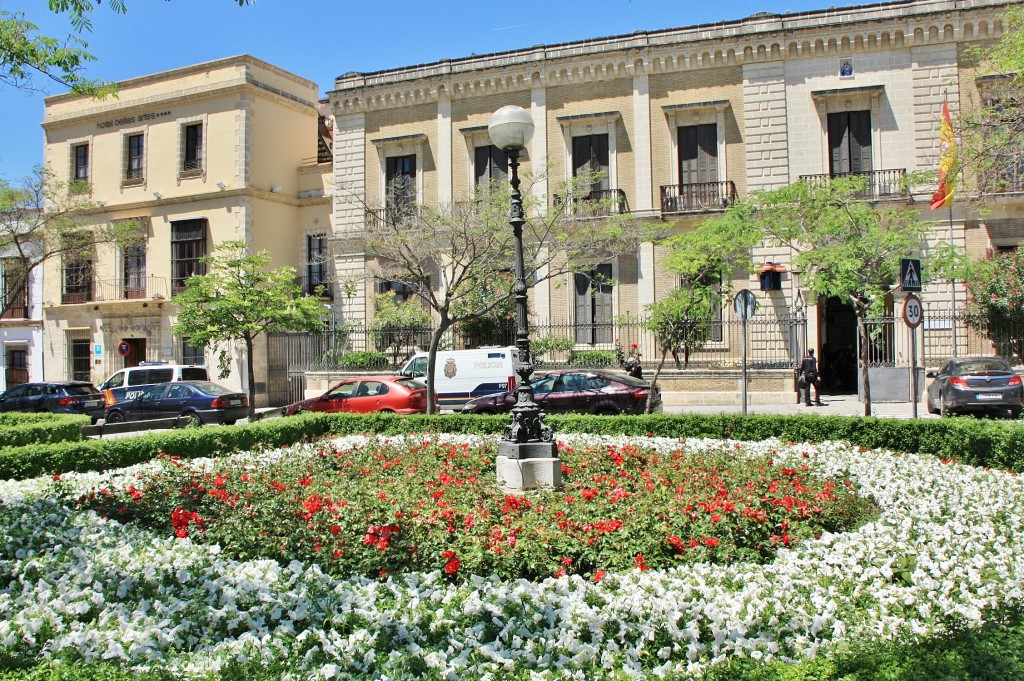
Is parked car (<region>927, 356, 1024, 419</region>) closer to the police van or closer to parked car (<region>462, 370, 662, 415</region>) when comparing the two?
parked car (<region>462, 370, 662, 415</region>)

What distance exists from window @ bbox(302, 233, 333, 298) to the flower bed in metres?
26.2

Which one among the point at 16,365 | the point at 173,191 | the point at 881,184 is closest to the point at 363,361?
the point at 173,191

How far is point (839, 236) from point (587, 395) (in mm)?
7073

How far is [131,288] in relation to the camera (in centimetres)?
3331

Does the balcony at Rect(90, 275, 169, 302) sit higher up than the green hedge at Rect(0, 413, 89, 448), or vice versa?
the balcony at Rect(90, 275, 169, 302)

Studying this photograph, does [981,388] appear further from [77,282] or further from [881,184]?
[77,282]

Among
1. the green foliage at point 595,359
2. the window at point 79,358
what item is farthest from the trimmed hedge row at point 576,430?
the window at point 79,358

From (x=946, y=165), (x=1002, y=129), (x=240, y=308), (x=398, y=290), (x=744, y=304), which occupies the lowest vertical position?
(x=744, y=304)

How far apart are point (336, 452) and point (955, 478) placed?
7872mm

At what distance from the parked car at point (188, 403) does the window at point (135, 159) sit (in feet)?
48.2

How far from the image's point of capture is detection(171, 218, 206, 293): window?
31844 mm

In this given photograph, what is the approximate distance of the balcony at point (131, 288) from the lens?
3253cm

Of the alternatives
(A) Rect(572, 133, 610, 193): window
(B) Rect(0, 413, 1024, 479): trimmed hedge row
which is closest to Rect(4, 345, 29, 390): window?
(A) Rect(572, 133, 610, 193): window

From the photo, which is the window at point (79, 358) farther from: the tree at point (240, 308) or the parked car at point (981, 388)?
the parked car at point (981, 388)
